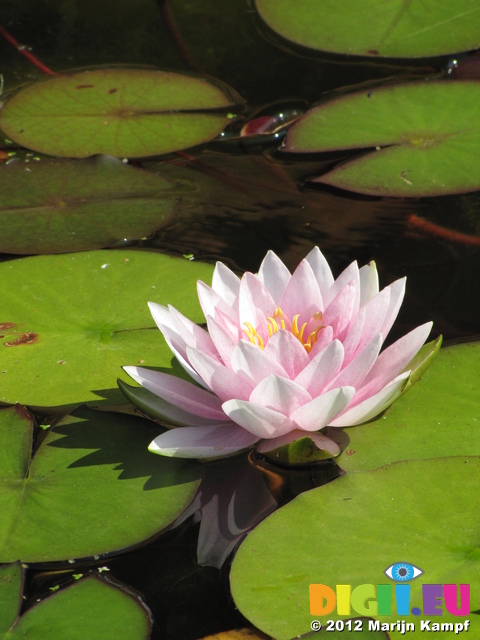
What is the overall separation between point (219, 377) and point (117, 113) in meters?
2.42

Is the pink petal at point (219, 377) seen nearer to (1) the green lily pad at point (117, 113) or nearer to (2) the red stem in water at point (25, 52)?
(1) the green lily pad at point (117, 113)

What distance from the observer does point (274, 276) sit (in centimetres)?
213

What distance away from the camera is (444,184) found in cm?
305

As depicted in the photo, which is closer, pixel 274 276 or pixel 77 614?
pixel 77 614

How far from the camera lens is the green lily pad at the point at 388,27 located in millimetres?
3988

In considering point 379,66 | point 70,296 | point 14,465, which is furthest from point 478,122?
point 14,465

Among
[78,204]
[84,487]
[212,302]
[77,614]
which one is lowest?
[77,614]

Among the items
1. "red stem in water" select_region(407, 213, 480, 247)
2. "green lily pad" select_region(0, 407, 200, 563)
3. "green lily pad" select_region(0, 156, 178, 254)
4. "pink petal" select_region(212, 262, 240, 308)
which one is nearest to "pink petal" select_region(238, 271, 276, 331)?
"pink petal" select_region(212, 262, 240, 308)

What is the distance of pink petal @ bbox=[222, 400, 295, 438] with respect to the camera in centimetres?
176

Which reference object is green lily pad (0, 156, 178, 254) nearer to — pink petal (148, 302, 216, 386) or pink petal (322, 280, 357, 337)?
pink petal (148, 302, 216, 386)

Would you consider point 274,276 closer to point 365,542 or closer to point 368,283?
point 368,283

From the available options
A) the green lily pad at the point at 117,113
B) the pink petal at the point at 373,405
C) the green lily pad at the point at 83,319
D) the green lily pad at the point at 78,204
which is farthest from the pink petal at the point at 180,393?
the green lily pad at the point at 117,113

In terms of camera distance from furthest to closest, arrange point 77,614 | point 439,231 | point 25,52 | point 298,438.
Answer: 1. point 25,52
2. point 439,231
3. point 298,438
4. point 77,614

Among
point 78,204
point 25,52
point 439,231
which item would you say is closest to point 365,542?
point 439,231
